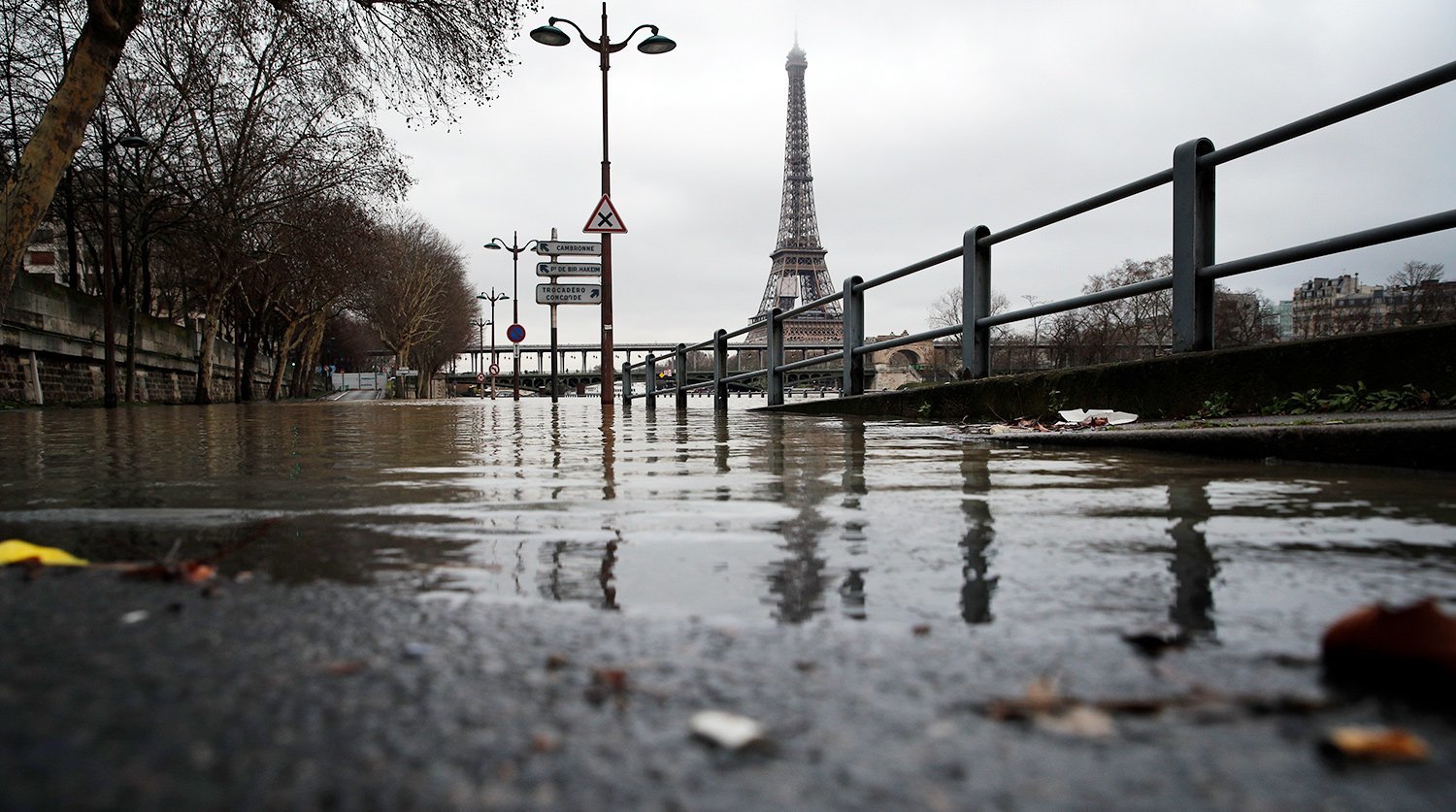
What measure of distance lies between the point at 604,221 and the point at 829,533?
1602cm

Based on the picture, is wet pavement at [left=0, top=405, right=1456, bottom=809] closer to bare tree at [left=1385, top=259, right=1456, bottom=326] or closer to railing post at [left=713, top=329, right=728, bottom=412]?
bare tree at [left=1385, top=259, right=1456, bottom=326]

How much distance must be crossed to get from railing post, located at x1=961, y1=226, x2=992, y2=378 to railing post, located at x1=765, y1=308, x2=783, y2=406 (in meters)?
4.24

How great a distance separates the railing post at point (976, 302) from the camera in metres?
6.60

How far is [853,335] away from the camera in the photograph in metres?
8.86

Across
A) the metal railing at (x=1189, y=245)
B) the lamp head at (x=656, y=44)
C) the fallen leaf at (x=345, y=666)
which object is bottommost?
the fallen leaf at (x=345, y=666)

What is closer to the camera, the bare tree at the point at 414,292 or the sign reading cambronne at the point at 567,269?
the sign reading cambronne at the point at 567,269

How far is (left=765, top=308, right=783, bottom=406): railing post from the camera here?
11.0 meters

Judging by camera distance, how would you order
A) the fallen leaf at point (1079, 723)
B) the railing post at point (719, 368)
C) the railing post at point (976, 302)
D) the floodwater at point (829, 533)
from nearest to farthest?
the fallen leaf at point (1079, 723) → the floodwater at point (829, 533) → the railing post at point (976, 302) → the railing post at point (719, 368)

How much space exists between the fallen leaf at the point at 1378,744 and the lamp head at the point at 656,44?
20292mm

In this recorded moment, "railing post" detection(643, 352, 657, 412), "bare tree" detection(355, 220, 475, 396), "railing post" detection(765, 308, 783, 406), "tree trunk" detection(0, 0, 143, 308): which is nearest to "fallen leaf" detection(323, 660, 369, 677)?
"railing post" detection(765, 308, 783, 406)

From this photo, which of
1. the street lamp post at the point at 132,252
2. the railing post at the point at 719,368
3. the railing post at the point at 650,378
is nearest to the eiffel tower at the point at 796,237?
the street lamp post at the point at 132,252

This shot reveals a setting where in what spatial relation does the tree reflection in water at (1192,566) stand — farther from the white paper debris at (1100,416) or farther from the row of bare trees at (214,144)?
the row of bare trees at (214,144)

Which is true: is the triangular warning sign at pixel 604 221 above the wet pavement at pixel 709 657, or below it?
above

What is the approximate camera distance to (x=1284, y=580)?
1328mm
